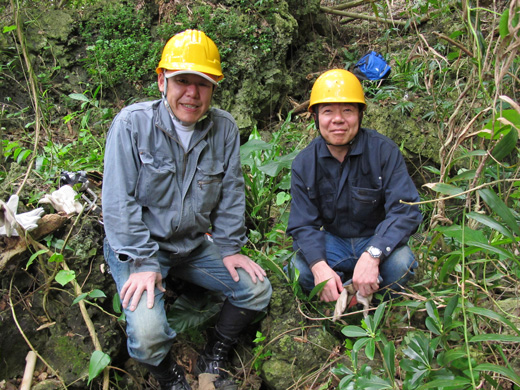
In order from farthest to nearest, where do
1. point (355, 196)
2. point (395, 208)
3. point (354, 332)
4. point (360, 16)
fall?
point (360, 16), point (355, 196), point (395, 208), point (354, 332)

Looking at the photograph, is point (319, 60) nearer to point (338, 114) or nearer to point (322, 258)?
point (338, 114)

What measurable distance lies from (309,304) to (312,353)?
1.08 feet

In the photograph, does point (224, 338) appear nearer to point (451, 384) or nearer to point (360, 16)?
point (451, 384)

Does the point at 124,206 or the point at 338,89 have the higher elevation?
the point at 338,89

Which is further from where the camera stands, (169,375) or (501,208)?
(169,375)

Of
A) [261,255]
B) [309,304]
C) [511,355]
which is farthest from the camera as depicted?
[261,255]

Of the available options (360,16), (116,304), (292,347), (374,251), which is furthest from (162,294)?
(360,16)

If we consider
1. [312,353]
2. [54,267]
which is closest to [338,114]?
[312,353]

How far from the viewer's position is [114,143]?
211 cm

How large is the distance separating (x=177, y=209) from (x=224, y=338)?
79cm

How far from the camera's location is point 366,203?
7.75 ft

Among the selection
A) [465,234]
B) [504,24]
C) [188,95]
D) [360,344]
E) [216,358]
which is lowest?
[216,358]

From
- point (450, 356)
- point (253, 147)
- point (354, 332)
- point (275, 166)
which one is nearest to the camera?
point (450, 356)

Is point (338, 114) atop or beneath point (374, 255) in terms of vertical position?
atop
